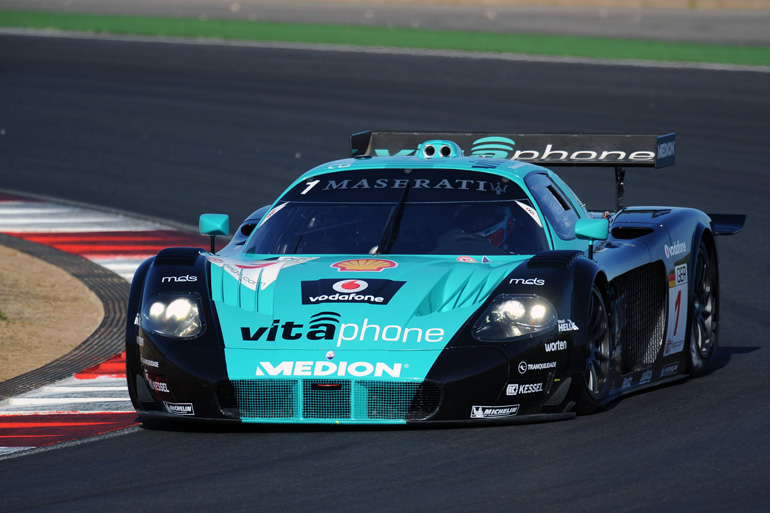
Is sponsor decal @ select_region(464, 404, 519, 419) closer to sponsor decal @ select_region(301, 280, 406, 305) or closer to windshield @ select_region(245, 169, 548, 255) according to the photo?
sponsor decal @ select_region(301, 280, 406, 305)

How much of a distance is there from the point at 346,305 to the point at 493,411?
83 centimetres

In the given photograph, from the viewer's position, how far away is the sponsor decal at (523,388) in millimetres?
6492

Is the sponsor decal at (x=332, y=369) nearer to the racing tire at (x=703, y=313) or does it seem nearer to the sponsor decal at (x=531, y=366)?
the sponsor decal at (x=531, y=366)

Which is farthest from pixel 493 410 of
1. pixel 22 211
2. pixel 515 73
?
pixel 515 73

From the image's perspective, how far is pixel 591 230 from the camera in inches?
288

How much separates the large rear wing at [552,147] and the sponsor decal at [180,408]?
3.43 m

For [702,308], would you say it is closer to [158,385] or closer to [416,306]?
[416,306]

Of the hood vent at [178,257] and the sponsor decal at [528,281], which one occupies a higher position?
the hood vent at [178,257]

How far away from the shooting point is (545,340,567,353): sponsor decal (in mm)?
6566

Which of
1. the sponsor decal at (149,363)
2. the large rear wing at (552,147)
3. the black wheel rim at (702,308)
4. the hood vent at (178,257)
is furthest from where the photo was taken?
the large rear wing at (552,147)

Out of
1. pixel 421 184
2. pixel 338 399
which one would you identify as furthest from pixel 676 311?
pixel 338 399

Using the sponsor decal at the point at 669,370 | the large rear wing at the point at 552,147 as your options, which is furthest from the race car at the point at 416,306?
the large rear wing at the point at 552,147

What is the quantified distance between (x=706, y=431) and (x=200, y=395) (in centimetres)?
232

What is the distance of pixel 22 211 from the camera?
1477cm
